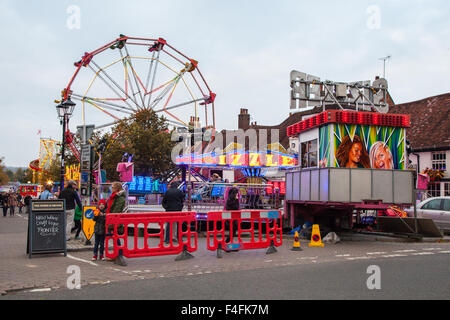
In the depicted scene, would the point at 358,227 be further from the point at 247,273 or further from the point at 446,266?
the point at 247,273

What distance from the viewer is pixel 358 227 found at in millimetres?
17641

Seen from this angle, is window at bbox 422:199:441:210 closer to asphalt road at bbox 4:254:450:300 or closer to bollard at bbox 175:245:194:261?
asphalt road at bbox 4:254:450:300

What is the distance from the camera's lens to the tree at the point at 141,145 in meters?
33.7

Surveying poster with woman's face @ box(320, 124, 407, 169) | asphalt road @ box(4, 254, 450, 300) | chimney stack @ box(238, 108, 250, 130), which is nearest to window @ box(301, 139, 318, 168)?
poster with woman's face @ box(320, 124, 407, 169)

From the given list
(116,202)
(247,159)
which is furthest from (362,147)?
(247,159)

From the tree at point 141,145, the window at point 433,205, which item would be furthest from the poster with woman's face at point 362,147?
the tree at point 141,145

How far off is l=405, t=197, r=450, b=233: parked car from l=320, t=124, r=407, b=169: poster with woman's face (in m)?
3.68

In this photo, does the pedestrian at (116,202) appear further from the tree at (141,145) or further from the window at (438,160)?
the window at (438,160)

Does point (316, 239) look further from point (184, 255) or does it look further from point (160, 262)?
point (160, 262)

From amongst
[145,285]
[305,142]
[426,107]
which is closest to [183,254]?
[145,285]

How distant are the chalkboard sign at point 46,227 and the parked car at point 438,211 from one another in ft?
41.0

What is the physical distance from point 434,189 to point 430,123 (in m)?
5.10
